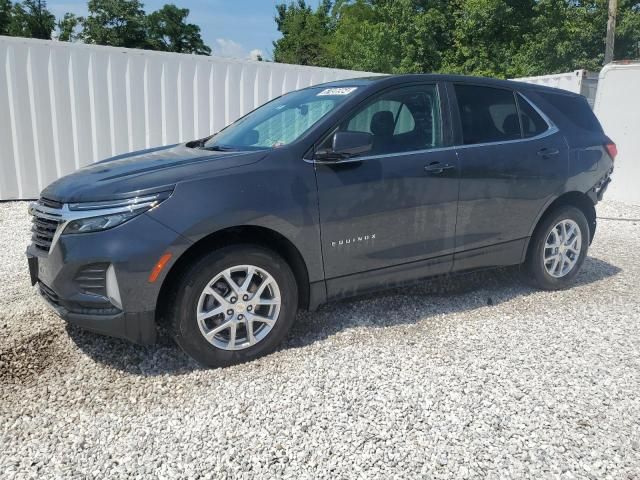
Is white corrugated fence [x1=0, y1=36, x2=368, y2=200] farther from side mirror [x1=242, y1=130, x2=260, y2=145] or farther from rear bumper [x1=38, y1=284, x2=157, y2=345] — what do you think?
rear bumper [x1=38, y1=284, x2=157, y2=345]

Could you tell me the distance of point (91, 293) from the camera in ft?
9.73

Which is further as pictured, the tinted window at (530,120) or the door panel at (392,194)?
the tinted window at (530,120)

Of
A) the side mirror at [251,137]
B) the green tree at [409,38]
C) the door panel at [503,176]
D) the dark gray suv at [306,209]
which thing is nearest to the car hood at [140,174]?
the dark gray suv at [306,209]

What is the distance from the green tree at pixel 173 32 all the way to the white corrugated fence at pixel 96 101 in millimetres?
45501

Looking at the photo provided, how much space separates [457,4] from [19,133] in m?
25.9

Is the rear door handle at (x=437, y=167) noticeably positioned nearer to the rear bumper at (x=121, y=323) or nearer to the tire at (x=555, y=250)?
the tire at (x=555, y=250)

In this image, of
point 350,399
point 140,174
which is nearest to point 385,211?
point 350,399

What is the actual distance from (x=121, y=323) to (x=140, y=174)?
34.9 inches

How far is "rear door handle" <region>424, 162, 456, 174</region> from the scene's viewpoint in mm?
3805

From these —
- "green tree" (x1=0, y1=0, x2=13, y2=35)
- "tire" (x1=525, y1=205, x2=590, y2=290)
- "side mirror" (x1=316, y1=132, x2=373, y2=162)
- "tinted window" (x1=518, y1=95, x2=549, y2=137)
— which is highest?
"green tree" (x1=0, y1=0, x2=13, y2=35)

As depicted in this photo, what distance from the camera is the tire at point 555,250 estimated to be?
4664mm

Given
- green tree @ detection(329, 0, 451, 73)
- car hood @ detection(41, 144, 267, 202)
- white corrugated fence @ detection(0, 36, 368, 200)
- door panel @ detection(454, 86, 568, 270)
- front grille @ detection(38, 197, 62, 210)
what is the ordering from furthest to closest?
green tree @ detection(329, 0, 451, 73)
white corrugated fence @ detection(0, 36, 368, 200)
door panel @ detection(454, 86, 568, 270)
front grille @ detection(38, 197, 62, 210)
car hood @ detection(41, 144, 267, 202)

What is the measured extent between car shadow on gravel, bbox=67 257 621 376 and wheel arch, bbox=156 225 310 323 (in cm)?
31

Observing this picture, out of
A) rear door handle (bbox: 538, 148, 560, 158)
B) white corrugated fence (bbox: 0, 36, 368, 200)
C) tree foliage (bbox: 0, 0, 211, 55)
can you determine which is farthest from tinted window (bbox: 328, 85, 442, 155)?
tree foliage (bbox: 0, 0, 211, 55)
